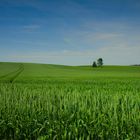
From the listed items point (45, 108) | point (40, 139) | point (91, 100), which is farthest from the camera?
point (91, 100)

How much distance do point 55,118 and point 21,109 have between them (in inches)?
46.0

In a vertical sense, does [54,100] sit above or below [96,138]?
above

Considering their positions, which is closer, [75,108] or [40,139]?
[40,139]

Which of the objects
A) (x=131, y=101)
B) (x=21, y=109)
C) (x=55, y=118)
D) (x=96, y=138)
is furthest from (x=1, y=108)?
(x=131, y=101)

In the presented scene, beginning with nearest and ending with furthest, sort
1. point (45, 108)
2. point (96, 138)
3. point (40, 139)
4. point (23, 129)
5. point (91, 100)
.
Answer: point (40, 139) → point (96, 138) → point (23, 129) → point (45, 108) → point (91, 100)

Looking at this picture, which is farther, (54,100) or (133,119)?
(54,100)

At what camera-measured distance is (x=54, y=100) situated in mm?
8180

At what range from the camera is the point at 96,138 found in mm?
6230

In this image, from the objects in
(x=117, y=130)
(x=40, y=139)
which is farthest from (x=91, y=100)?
(x=40, y=139)

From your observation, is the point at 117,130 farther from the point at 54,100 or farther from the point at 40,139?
the point at 54,100

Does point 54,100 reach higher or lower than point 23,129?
higher

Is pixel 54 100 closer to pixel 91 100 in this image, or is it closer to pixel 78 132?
pixel 91 100

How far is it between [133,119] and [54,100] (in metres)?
2.73

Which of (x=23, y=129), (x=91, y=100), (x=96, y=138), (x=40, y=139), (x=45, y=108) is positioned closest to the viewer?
(x=40, y=139)
